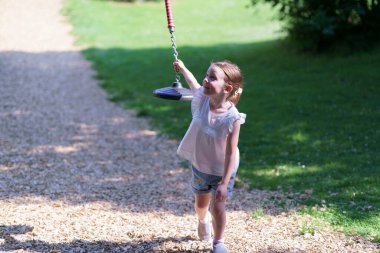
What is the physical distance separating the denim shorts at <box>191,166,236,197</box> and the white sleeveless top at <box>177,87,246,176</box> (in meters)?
0.05

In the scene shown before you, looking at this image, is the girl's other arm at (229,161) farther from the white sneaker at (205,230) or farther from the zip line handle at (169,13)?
the zip line handle at (169,13)

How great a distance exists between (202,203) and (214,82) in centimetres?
103

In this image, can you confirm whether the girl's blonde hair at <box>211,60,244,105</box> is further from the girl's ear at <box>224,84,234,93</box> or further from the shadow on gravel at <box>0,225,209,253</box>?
the shadow on gravel at <box>0,225,209,253</box>

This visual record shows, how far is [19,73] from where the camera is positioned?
48.4 feet

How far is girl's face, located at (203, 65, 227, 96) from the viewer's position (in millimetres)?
4363

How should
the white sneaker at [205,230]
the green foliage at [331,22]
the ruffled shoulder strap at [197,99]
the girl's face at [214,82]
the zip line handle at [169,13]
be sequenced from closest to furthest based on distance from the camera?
the girl's face at [214,82] < the ruffled shoulder strap at [197,99] < the zip line handle at [169,13] < the white sneaker at [205,230] < the green foliage at [331,22]

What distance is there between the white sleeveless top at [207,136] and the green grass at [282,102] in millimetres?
1699

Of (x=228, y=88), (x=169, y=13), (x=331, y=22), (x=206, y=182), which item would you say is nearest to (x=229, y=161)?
(x=206, y=182)

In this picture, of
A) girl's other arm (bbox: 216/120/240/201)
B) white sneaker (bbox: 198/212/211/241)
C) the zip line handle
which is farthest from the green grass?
the zip line handle

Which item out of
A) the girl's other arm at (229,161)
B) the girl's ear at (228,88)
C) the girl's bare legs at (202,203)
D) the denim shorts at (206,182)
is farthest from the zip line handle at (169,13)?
the girl's bare legs at (202,203)

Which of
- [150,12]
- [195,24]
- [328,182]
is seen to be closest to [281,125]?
[328,182]

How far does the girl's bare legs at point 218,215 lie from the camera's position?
4.46 meters

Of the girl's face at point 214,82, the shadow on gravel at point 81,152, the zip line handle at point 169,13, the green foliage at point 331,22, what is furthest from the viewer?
the green foliage at point 331,22

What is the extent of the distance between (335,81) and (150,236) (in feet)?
24.6
